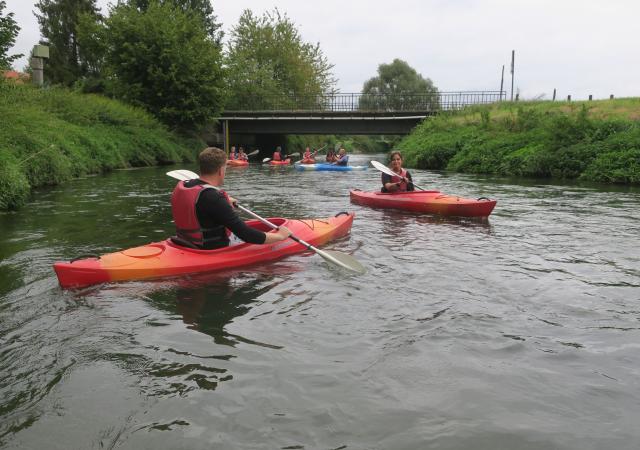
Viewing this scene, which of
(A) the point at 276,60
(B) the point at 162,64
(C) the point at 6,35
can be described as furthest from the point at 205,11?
(C) the point at 6,35

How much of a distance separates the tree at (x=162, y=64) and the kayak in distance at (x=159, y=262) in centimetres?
2246

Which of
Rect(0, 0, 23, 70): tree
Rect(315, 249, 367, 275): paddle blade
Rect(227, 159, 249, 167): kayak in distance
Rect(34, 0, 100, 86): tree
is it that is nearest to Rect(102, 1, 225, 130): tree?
Rect(227, 159, 249, 167): kayak in distance

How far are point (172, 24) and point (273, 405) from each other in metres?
27.2

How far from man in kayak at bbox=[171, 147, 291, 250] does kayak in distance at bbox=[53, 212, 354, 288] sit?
5.3 inches

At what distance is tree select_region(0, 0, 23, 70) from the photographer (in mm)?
7801

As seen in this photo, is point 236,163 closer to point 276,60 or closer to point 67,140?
point 67,140

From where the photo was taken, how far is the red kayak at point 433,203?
26.8 ft

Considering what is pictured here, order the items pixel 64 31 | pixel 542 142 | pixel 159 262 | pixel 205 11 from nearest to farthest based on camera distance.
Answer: pixel 159 262 → pixel 542 142 → pixel 64 31 → pixel 205 11

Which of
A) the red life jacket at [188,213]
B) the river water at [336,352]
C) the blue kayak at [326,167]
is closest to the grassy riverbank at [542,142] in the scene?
the blue kayak at [326,167]

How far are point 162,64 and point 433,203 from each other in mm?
21403

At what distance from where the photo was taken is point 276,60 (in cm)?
4162

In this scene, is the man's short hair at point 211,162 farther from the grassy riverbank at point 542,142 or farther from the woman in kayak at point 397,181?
the grassy riverbank at point 542,142

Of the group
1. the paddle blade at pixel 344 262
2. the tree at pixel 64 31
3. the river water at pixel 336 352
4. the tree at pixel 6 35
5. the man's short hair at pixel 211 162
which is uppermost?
the tree at pixel 64 31

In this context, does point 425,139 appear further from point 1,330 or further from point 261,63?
point 261,63
